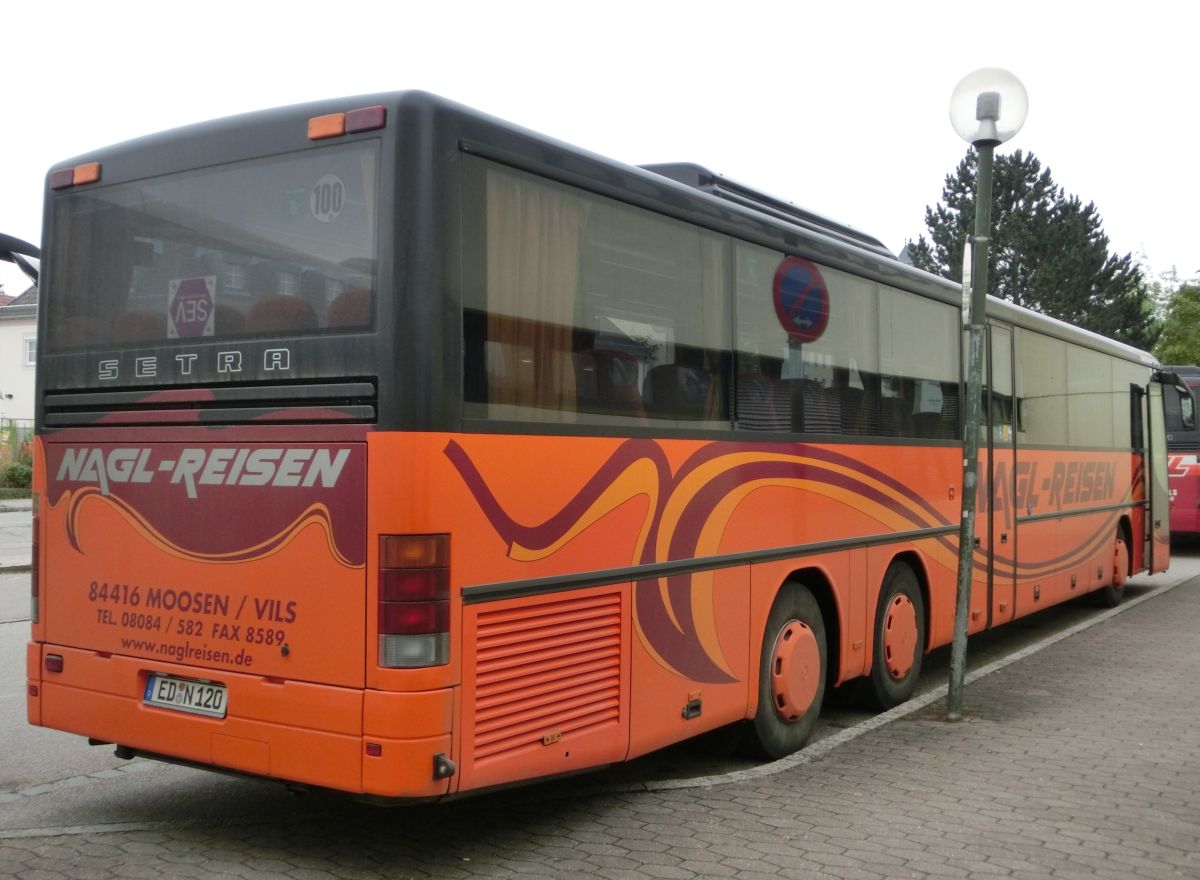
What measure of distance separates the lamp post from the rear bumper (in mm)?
4653

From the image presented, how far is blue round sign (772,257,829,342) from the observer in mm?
7301

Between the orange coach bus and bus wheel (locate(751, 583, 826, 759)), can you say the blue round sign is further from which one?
bus wheel (locate(751, 583, 826, 759))

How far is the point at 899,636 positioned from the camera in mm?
8680

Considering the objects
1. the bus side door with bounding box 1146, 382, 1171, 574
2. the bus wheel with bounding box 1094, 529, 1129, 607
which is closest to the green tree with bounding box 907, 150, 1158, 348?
the bus side door with bounding box 1146, 382, 1171, 574

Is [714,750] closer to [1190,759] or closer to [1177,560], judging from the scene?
[1190,759]

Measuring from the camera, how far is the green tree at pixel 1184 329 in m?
53.4

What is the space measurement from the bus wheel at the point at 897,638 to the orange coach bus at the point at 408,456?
1332mm

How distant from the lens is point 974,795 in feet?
20.9

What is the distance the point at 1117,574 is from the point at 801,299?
8.86 metres

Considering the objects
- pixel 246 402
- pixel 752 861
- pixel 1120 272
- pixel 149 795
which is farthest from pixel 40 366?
pixel 1120 272

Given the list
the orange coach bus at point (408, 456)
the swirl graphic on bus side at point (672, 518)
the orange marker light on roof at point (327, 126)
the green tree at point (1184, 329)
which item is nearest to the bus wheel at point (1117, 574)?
the orange coach bus at point (408, 456)

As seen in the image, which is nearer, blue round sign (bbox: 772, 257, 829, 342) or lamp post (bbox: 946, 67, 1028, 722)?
blue round sign (bbox: 772, 257, 829, 342)

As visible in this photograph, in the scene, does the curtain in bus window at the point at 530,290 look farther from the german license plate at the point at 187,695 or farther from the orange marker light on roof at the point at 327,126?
the german license plate at the point at 187,695

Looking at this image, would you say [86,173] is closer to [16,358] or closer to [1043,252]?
[16,358]
